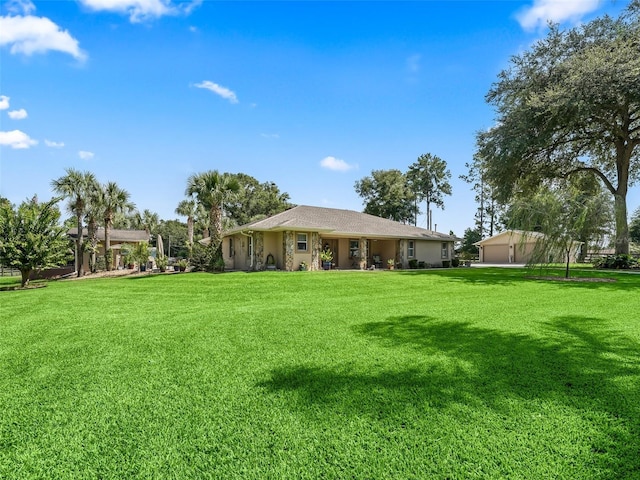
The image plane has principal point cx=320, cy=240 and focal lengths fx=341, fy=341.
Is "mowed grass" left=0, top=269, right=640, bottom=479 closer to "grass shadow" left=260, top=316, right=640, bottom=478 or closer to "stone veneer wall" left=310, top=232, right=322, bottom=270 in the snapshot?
"grass shadow" left=260, top=316, right=640, bottom=478

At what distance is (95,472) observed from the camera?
7.91 ft

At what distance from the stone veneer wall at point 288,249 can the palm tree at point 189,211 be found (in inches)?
794

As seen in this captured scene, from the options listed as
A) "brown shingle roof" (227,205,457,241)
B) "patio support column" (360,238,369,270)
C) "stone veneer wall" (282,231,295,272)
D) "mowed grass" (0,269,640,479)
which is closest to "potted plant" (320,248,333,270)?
"brown shingle roof" (227,205,457,241)

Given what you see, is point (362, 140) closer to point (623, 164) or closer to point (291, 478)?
point (623, 164)

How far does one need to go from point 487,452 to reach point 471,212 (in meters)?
60.9

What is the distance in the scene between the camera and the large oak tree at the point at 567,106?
18.7 m

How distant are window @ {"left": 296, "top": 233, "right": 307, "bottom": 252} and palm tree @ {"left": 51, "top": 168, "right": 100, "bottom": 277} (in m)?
15.8

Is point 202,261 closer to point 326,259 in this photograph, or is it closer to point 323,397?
point 326,259

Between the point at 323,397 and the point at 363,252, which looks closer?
the point at 323,397

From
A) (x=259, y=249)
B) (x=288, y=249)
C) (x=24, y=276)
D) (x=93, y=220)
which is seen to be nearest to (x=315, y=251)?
(x=288, y=249)

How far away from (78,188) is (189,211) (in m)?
17.4

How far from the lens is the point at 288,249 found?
2025 cm

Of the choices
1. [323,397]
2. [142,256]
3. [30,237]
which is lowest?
[323,397]

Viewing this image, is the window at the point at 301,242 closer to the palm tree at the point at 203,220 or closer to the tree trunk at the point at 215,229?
the tree trunk at the point at 215,229
